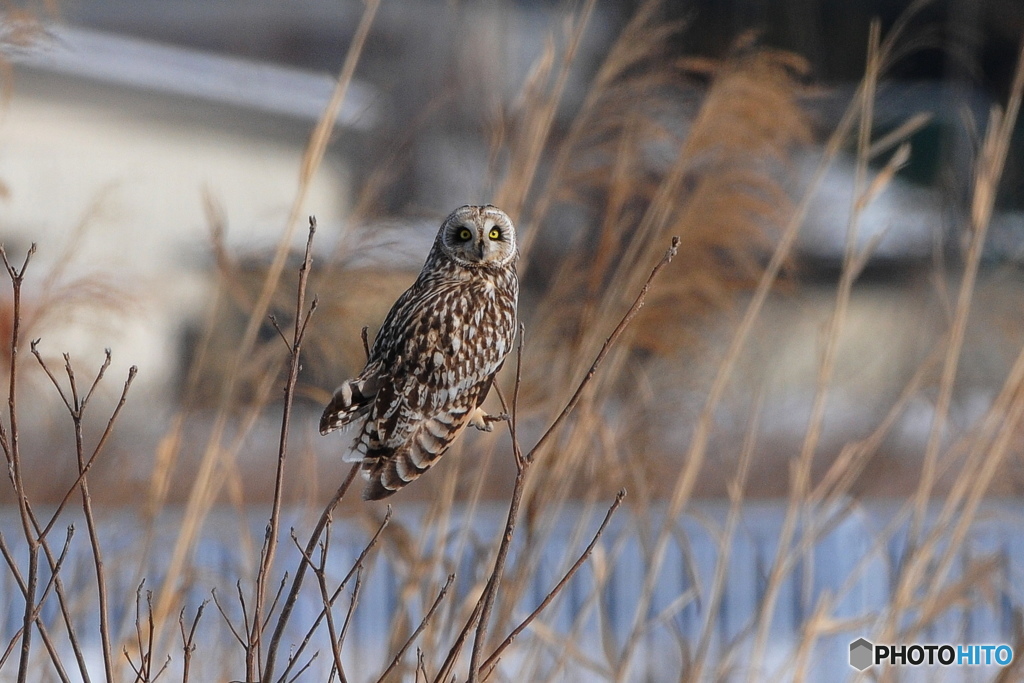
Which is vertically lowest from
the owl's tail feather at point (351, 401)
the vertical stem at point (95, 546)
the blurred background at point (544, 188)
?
the vertical stem at point (95, 546)

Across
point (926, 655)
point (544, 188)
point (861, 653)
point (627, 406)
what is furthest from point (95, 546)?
point (926, 655)

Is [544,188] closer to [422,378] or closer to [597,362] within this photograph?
[422,378]

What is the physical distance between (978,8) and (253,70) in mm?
5261

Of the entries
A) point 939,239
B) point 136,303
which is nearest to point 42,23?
point 136,303

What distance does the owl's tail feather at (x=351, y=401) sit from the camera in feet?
3.43

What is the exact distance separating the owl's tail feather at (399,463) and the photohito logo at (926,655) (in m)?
1.02

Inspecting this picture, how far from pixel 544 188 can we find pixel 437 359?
2.07 ft

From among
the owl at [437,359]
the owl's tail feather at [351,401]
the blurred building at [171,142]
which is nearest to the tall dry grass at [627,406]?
the owl at [437,359]

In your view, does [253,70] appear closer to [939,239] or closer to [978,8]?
[978,8]

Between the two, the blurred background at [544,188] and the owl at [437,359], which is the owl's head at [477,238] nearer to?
the owl at [437,359]

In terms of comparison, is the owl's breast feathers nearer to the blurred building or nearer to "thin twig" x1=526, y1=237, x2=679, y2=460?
"thin twig" x1=526, y1=237, x2=679, y2=460

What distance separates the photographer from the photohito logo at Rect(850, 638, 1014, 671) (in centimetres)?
178

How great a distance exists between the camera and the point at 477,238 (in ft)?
4.16

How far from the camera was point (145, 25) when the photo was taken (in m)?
10.2
